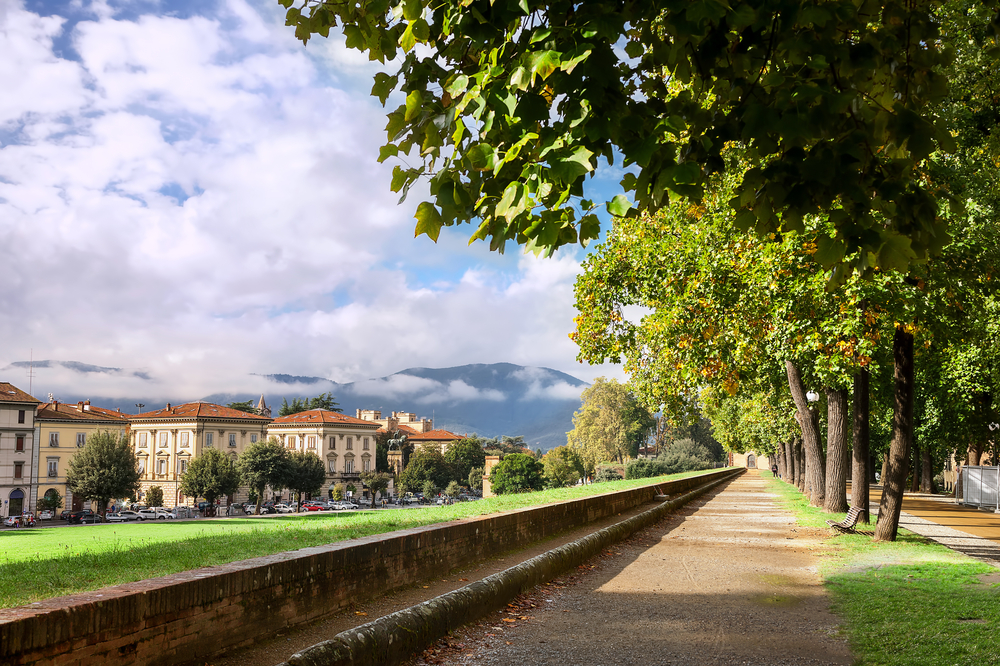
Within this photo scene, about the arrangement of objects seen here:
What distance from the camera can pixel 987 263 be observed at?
40.5ft

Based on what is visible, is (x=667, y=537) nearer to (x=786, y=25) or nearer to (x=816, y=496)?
(x=816, y=496)

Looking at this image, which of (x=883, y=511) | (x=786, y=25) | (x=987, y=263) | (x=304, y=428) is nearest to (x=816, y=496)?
(x=883, y=511)

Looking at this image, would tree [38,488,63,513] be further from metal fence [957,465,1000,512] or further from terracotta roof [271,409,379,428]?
metal fence [957,465,1000,512]

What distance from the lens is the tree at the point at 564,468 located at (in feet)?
338

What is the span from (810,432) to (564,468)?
81958 mm

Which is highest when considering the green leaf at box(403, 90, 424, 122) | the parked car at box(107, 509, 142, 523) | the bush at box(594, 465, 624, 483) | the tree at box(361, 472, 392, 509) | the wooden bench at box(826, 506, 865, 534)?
the green leaf at box(403, 90, 424, 122)

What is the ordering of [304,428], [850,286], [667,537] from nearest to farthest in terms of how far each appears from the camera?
[850,286] → [667,537] → [304,428]

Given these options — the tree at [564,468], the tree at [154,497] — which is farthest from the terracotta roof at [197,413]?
the tree at [564,468]

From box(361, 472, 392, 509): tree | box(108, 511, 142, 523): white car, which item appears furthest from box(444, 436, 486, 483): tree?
box(108, 511, 142, 523): white car

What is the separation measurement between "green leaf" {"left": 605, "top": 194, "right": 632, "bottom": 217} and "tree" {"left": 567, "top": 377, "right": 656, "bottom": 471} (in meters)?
95.5

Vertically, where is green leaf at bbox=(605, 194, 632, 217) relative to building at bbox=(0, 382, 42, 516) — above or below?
above

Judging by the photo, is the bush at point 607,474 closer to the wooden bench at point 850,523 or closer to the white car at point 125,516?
the white car at point 125,516

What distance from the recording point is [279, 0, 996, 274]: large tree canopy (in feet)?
12.4

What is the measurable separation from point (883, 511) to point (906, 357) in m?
3.32
